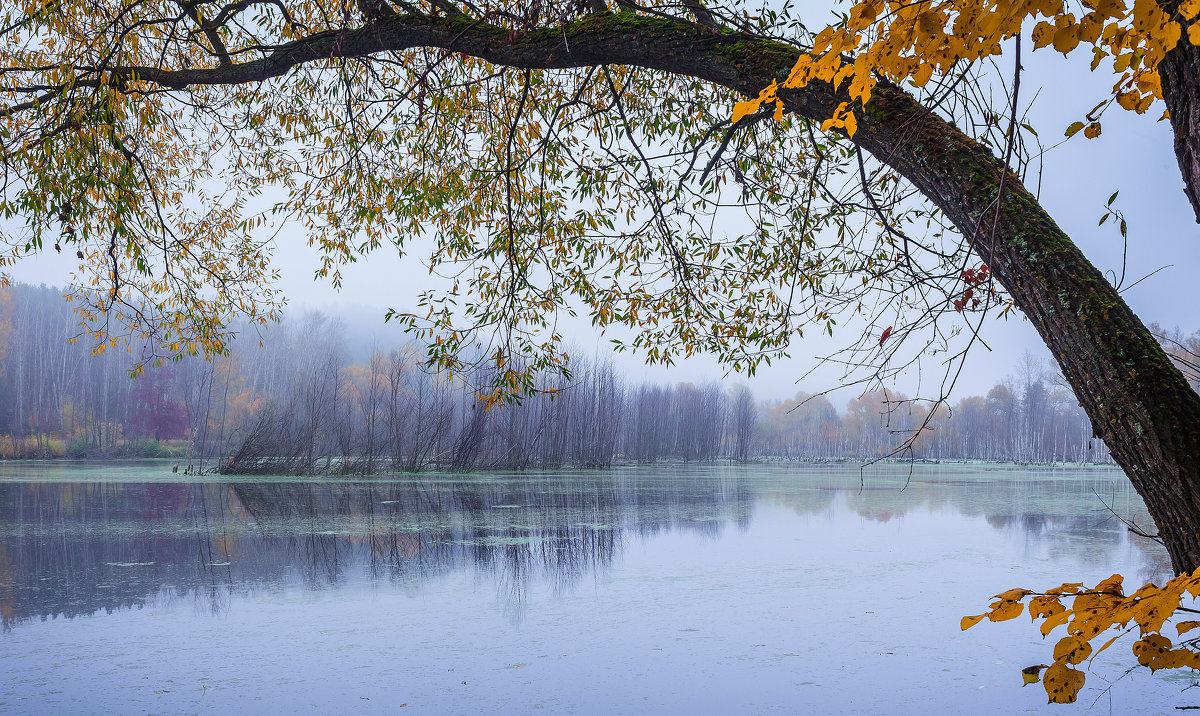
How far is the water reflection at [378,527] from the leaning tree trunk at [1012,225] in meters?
2.99

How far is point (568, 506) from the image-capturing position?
8898mm

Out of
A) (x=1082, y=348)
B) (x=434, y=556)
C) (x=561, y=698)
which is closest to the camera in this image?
(x=1082, y=348)

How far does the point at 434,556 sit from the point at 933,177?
15.5ft

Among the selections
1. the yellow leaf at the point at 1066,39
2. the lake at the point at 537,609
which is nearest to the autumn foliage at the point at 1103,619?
the yellow leaf at the point at 1066,39

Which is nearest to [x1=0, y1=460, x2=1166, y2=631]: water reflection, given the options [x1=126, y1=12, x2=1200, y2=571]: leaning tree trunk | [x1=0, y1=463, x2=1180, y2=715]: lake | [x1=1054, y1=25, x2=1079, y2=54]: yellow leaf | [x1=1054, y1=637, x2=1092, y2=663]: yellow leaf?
[x1=0, y1=463, x2=1180, y2=715]: lake

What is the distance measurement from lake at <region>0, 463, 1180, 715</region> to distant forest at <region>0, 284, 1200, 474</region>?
17.9 ft

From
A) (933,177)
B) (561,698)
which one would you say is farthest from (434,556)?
(933,177)

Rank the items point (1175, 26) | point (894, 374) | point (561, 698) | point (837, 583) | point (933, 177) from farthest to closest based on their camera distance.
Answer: point (837, 583) → point (561, 698) → point (894, 374) → point (933, 177) → point (1175, 26)

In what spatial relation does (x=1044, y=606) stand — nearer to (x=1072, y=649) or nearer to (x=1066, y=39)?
(x=1072, y=649)

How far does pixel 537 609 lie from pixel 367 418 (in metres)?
10.2

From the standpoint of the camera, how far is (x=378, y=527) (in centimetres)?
701

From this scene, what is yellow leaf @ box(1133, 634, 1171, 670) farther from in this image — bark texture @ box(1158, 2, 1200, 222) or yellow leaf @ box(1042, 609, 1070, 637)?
bark texture @ box(1158, 2, 1200, 222)

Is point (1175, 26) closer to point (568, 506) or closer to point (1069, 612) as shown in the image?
point (1069, 612)

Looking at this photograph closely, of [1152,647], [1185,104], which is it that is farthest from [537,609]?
[1185,104]
